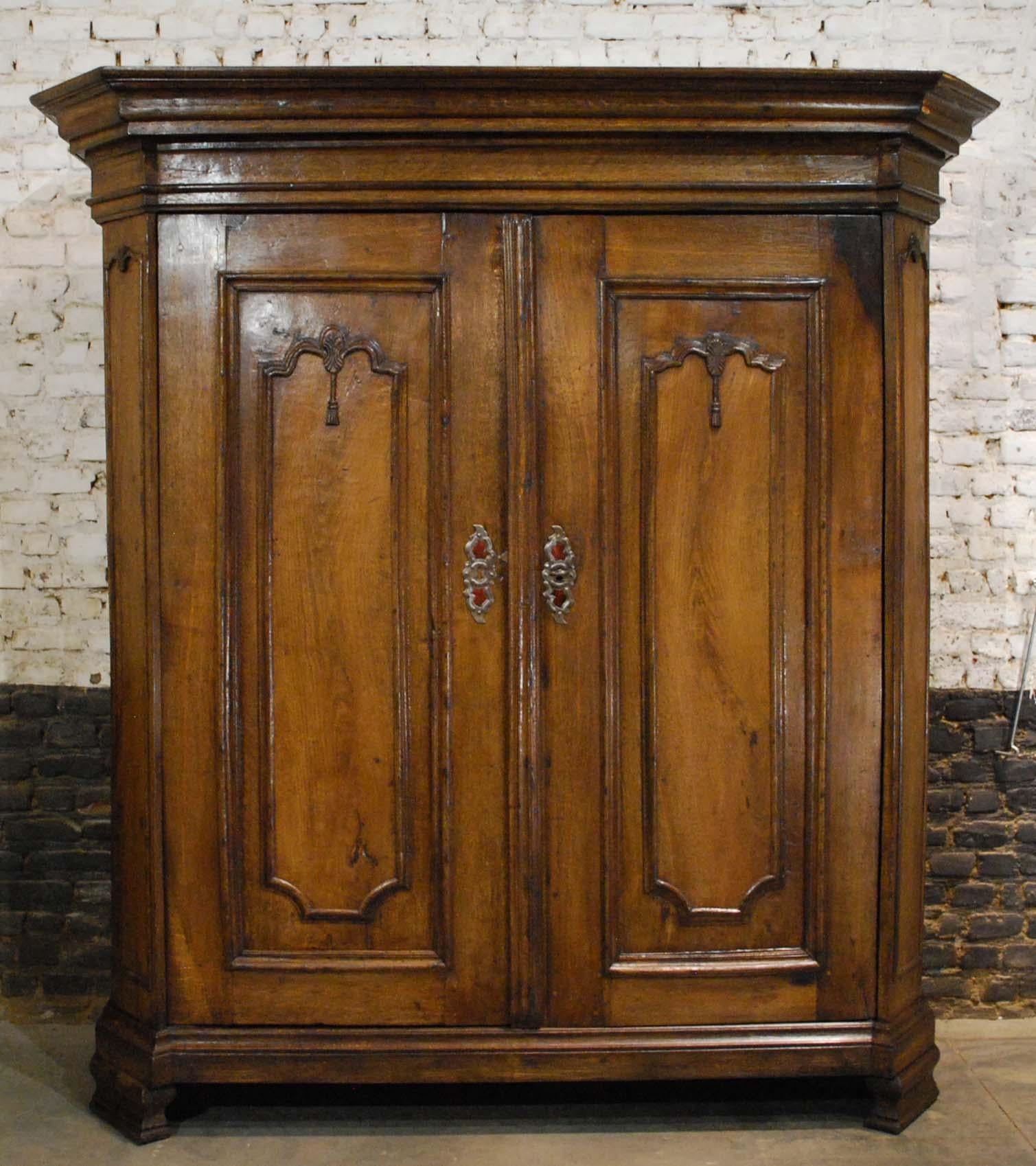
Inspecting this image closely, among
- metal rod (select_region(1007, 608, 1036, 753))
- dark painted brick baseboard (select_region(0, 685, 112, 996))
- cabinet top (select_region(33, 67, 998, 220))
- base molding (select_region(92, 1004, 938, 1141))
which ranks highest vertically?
cabinet top (select_region(33, 67, 998, 220))

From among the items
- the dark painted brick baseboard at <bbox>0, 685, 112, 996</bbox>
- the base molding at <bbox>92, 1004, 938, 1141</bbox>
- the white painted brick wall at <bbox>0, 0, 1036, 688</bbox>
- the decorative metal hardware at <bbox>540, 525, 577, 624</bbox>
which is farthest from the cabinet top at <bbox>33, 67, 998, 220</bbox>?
the base molding at <bbox>92, 1004, 938, 1141</bbox>

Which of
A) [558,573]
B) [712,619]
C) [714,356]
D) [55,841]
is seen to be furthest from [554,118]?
[55,841]

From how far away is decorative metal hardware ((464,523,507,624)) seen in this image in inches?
97.3

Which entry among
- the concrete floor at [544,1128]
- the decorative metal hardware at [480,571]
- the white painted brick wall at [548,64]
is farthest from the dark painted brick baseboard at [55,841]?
the decorative metal hardware at [480,571]

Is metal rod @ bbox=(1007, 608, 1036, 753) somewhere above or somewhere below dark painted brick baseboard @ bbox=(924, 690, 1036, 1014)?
above

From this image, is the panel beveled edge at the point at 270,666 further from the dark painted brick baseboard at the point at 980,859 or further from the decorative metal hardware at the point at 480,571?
the dark painted brick baseboard at the point at 980,859

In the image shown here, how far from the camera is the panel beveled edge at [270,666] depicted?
2.45m

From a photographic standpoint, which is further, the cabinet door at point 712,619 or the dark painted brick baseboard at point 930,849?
the dark painted brick baseboard at point 930,849

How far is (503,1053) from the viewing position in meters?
2.51

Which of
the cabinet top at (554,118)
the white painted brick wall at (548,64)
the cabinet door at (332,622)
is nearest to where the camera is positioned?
the cabinet top at (554,118)

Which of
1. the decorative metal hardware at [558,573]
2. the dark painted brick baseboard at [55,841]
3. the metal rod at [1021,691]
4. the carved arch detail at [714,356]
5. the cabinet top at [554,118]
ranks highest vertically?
the cabinet top at [554,118]

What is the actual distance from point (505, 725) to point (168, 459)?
2.74 feet

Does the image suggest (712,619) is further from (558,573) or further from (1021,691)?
(1021,691)

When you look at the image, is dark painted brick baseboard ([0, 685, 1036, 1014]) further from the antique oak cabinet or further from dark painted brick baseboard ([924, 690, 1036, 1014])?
the antique oak cabinet
